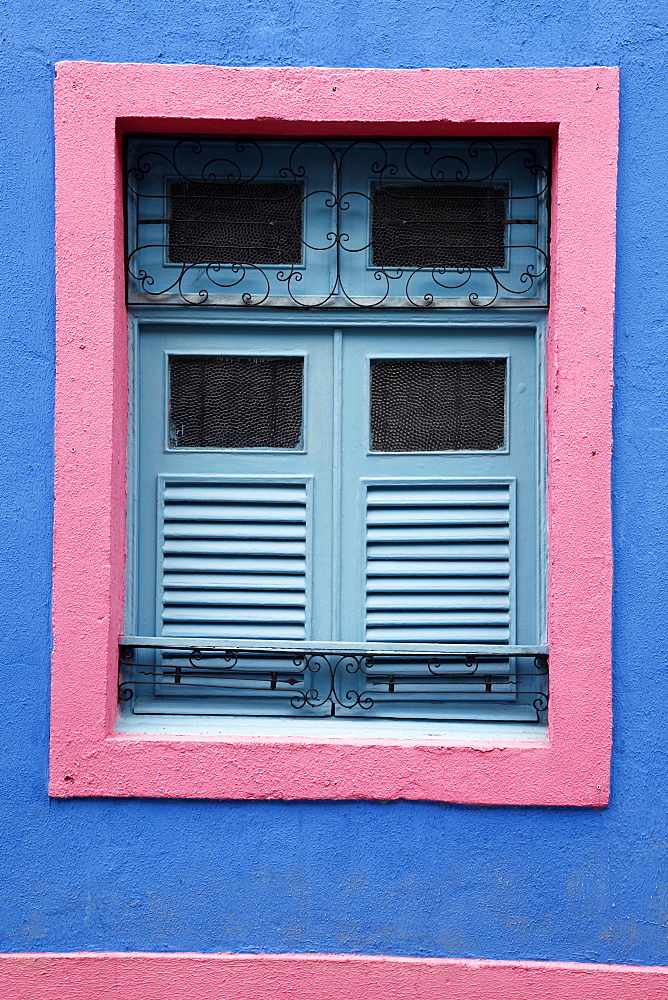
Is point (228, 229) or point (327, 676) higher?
point (228, 229)

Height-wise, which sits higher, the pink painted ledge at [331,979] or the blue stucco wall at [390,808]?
the blue stucco wall at [390,808]

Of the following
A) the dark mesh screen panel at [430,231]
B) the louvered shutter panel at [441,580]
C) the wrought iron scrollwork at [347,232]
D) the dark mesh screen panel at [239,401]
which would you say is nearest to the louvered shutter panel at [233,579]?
the dark mesh screen panel at [239,401]

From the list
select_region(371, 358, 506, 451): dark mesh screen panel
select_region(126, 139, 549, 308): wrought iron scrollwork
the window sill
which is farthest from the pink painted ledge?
select_region(126, 139, 549, 308): wrought iron scrollwork

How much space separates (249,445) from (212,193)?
99 centimetres

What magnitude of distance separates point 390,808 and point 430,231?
7.22 feet

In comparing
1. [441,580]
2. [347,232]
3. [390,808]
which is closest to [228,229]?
[347,232]

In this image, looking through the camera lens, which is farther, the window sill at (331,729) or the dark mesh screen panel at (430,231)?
the dark mesh screen panel at (430,231)

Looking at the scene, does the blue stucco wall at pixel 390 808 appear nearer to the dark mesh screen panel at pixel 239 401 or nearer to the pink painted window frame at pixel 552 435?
the pink painted window frame at pixel 552 435

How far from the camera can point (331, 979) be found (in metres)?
3.13

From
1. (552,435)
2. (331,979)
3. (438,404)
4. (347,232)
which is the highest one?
(347,232)

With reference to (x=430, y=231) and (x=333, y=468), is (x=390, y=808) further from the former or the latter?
(x=430, y=231)

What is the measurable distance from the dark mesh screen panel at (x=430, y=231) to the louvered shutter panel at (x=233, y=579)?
100 centimetres

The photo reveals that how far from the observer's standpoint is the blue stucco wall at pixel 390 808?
10.3 ft

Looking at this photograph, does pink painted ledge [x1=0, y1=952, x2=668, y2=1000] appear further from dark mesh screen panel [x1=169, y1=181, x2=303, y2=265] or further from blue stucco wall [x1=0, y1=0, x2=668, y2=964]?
dark mesh screen panel [x1=169, y1=181, x2=303, y2=265]
